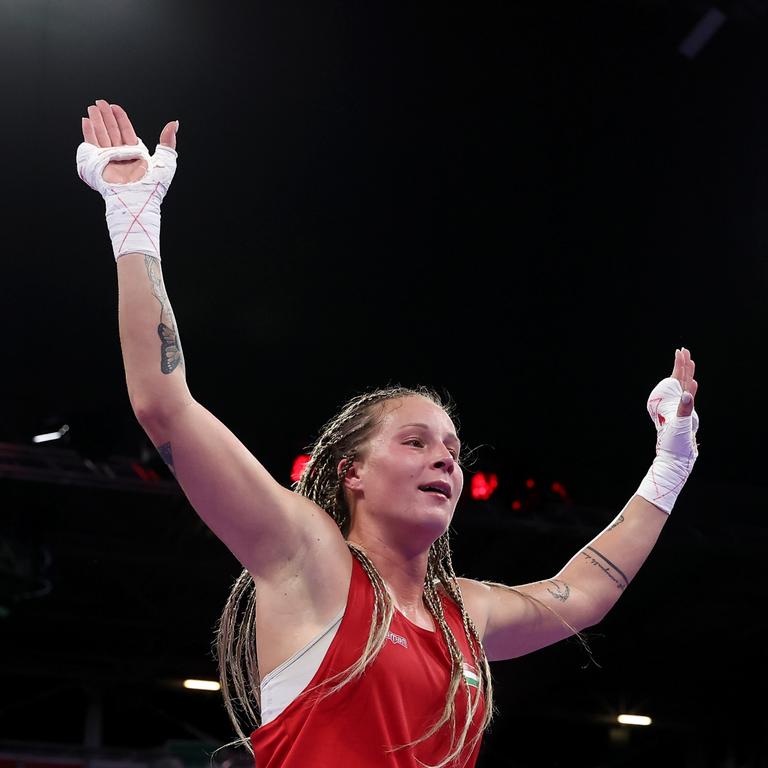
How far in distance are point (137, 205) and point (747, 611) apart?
8066mm

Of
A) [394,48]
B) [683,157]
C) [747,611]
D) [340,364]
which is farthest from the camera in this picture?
[747,611]

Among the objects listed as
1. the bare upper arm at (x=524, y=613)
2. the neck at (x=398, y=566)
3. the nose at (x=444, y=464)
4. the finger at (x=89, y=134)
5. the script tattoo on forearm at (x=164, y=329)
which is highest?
the finger at (x=89, y=134)

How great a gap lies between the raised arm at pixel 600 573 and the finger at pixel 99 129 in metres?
1.12

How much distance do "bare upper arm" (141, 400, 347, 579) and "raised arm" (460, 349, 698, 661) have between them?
0.56 m

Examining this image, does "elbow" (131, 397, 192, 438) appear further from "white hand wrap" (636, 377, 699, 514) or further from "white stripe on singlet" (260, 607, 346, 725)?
"white hand wrap" (636, 377, 699, 514)

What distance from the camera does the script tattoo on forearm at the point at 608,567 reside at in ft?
7.93

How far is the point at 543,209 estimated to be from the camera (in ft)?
19.9

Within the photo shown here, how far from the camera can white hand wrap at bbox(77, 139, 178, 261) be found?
171cm

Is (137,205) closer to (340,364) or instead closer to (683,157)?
(683,157)

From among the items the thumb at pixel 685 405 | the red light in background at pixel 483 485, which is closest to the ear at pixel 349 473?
the thumb at pixel 685 405

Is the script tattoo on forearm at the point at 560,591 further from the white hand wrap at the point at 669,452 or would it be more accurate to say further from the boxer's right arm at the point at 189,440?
the boxer's right arm at the point at 189,440

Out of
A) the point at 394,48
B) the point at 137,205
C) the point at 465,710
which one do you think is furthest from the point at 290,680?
the point at 394,48

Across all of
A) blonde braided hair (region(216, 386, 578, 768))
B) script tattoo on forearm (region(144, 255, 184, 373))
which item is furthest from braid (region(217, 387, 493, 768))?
script tattoo on forearm (region(144, 255, 184, 373))

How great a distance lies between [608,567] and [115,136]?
140 centimetres
